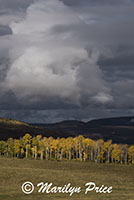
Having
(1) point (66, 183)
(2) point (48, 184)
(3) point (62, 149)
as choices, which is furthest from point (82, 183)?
(3) point (62, 149)

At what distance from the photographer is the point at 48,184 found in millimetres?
70938

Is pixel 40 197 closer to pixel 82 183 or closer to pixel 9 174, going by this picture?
pixel 82 183

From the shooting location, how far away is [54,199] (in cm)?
5222

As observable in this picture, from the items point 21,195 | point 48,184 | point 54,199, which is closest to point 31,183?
point 48,184

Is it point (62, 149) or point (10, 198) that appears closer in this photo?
point (10, 198)

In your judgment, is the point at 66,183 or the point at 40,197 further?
the point at 66,183

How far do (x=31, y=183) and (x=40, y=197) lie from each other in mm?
16662

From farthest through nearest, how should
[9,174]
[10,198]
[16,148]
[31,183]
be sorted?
[16,148] → [9,174] → [31,183] → [10,198]

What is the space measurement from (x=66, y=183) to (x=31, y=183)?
328 inches

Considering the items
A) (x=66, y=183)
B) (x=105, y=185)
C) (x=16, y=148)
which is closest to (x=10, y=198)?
(x=66, y=183)

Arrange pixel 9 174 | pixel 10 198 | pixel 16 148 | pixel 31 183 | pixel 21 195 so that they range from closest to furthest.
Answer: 1. pixel 10 198
2. pixel 21 195
3. pixel 31 183
4. pixel 9 174
5. pixel 16 148

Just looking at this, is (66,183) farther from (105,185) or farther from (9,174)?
(9,174)

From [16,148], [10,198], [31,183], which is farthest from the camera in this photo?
[16,148]

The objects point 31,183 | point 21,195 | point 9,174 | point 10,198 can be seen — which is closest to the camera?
point 10,198
